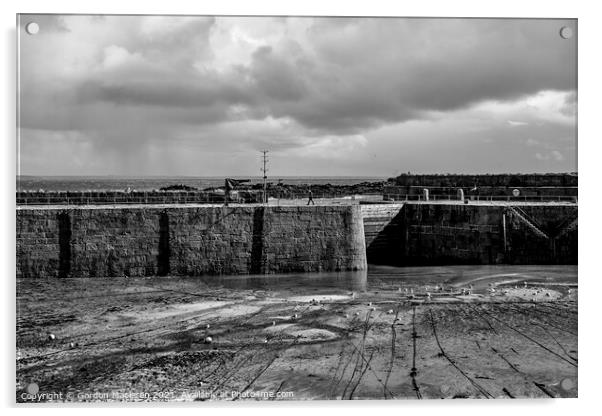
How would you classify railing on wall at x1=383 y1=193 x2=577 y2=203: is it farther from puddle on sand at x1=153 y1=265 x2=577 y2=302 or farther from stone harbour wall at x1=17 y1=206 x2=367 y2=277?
stone harbour wall at x1=17 y1=206 x2=367 y2=277

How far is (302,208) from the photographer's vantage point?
18.4 meters

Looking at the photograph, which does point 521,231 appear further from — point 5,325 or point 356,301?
point 5,325

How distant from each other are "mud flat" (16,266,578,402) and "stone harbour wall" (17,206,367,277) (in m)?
1.42

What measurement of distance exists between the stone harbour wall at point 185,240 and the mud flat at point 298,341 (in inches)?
55.8

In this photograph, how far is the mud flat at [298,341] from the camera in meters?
9.40

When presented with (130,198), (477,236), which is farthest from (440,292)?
(130,198)

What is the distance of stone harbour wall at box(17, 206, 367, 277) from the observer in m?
17.3

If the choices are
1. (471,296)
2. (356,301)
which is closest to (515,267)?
(471,296)

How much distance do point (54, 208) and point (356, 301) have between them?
32.5ft

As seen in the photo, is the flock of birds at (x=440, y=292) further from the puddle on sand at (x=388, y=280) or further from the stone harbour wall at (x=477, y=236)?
the stone harbour wall at (x=477, y=236)

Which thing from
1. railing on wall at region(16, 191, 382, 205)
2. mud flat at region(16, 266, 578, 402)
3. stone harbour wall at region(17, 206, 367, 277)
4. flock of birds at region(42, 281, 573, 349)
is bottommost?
mud flat at region(16, 266, 578, 402)

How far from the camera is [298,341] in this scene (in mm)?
11188

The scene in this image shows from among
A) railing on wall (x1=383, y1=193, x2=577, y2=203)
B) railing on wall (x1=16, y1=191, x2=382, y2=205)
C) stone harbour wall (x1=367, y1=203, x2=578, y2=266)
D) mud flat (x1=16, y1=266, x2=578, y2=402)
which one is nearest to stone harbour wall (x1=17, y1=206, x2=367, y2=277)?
mud flat (x1=16, y1=266, x2=578, y2=402)

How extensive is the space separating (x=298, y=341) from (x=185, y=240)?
25.2 feet
